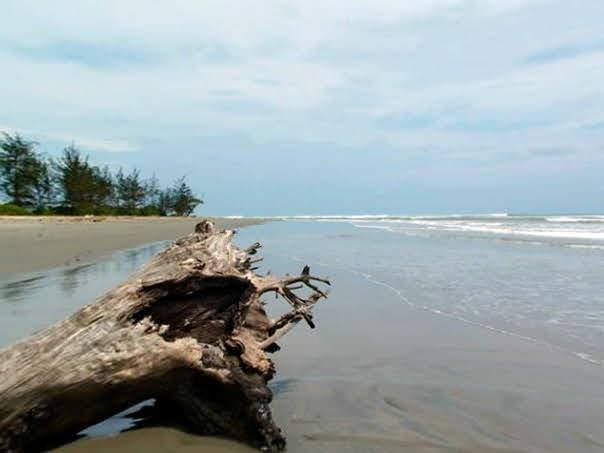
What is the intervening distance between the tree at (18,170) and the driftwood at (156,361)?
3633 cm

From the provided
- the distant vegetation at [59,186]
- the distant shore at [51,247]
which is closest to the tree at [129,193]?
the distant vegetation at [59,186]

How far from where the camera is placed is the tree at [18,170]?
34.6 metres

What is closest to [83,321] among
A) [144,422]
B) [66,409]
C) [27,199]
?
[66,409]

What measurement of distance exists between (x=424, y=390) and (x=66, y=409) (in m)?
2.64

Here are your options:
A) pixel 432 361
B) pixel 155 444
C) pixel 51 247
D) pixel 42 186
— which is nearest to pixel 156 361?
pixel 155 444

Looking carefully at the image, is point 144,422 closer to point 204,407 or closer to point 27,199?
point 204,407

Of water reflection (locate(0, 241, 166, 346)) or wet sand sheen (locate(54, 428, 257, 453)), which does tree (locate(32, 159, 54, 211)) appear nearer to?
water reflection (locate(0, 241, 166, 346))

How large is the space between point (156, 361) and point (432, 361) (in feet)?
9.40

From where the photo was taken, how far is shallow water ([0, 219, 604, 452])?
3.29m

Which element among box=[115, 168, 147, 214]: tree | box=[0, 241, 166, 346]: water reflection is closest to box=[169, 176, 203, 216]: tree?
box=[115, 168, 147, 214]: tree

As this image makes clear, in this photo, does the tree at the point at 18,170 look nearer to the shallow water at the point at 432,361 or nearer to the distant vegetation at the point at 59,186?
the distant vegetation at the point at 59,186

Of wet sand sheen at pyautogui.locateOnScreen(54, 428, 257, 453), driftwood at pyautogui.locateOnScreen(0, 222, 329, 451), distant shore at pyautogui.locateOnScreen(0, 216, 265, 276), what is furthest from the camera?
distant shore at pyautogui.locateOnScreen(0, 216, 265, 276)

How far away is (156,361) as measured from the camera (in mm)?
2990

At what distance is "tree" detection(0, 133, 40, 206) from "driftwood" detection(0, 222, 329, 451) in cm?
3633
